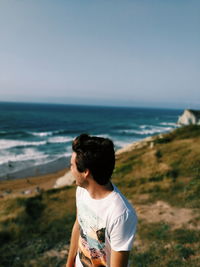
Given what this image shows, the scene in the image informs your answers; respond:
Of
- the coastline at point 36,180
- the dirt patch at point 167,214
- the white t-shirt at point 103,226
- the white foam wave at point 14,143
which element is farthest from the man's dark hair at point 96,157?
the white foam wave at point 14,143

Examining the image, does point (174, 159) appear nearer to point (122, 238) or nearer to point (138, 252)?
point (138, 252)

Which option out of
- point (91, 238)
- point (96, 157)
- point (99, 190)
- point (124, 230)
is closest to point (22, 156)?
point (91, 238)

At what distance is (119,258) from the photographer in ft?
5.97

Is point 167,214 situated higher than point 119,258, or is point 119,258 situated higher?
point 119,258

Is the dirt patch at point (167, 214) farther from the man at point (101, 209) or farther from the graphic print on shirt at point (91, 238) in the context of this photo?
the man at point (101, 209)

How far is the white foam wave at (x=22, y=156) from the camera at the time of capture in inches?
1177

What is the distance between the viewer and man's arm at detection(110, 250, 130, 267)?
180cm

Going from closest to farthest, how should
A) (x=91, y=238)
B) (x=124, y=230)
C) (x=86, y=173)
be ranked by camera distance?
(x=124, y=230) < (x=86, y=173) < (x=91, y=238)

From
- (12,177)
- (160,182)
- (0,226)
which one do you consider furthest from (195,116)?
(0,226)

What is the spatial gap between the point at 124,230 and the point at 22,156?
105 feet

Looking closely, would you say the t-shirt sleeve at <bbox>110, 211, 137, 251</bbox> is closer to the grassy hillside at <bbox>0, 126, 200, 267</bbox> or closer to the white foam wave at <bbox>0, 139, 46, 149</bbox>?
the grassy hillside at <bbox>0, 126, 200, 267</bbox>

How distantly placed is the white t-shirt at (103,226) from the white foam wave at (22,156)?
2881 centimetres

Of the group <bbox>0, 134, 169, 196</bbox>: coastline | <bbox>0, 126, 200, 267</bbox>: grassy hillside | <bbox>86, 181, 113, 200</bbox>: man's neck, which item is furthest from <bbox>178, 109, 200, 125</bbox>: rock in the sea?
<bbox>86, 181, 113, 200</bbox>: man's neck

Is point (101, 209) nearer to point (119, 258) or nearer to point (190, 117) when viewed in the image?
point (119, 258)
